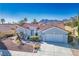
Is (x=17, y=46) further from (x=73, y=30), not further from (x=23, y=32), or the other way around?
(x=73, y=30)

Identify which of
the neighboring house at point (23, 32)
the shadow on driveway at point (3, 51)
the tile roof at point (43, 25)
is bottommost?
the shadow on driveway at point (3, 51)

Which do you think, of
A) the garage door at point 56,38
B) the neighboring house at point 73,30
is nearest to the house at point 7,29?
the garage door at point 56,38

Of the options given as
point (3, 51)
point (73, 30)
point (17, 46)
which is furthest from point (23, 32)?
point (73, 30)

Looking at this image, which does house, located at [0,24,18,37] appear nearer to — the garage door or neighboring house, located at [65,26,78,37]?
the garage door

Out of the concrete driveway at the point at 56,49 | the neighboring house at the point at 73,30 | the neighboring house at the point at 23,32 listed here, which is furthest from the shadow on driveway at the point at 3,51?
the neighboring house at the point at 73,30

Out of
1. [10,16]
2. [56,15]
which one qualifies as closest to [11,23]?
[10,16]

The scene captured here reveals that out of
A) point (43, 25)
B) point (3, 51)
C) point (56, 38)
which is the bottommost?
point (3, 51)

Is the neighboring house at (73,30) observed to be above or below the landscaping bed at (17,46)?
above

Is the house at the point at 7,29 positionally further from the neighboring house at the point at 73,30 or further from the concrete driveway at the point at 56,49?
the neighboring house at the point at 73,30

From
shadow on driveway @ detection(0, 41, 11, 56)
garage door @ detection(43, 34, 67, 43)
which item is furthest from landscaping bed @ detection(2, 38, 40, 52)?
garage door @ detection(43, 34, 67, 43)
